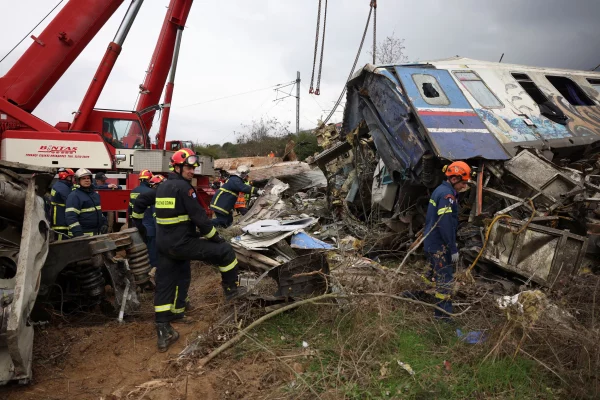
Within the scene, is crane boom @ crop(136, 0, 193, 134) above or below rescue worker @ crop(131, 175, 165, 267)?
above

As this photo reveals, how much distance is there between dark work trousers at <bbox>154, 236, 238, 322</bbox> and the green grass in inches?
30.2

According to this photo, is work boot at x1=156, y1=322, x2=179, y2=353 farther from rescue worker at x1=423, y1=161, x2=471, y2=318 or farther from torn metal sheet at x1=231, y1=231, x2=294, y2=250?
rescue worker at x1=423, y1=161, x2=471, y2=318

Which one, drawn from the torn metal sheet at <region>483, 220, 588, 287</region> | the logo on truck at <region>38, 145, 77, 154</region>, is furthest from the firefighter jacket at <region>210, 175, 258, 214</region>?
the torn metal sheet at <region>483, 220, 588, 287</region>

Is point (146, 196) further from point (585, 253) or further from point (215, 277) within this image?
point (585, 253)

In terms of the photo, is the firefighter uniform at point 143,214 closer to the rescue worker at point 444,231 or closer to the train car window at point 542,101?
the rescue worker at point 444,231

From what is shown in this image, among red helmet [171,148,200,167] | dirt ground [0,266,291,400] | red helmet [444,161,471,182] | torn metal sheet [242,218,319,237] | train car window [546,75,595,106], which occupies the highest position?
train car window [546,75,595,106]

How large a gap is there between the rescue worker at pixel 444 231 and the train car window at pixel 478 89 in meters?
2.90

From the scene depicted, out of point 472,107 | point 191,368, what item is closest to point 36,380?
point 191,368

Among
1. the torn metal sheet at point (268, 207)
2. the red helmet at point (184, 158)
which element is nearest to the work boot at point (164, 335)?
the red helmet at point (184, 158)

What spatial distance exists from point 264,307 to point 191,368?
2.93 feet

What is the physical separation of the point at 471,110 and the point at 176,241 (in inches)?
191

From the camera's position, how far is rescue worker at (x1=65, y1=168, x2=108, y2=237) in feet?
18.9

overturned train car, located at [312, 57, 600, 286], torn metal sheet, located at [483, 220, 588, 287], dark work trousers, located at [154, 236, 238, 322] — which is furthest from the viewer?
overturned train car, located at [312, 57, 600, 286]

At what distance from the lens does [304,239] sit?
5637mm
